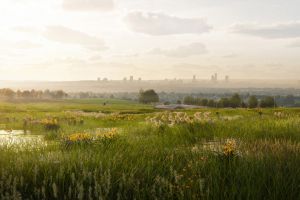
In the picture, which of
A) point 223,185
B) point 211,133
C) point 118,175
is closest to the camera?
point 223,185

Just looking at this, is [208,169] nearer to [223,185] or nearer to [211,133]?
[223,185]

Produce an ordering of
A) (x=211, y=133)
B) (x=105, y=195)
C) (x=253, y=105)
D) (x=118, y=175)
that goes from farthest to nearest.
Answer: (x=253, y=105)
(x=211, y=133)
(x=118, y=175)
(x=105, y=195)

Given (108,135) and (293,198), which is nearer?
(293,198)

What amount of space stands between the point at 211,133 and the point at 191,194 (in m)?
7.31

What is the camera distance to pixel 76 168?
269 inches

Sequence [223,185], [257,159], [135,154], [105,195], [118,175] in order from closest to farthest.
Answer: [105,195], [223,185], [118,175], [257,159], [135,154]

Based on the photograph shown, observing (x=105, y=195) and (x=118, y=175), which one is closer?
(x=105, y=195)

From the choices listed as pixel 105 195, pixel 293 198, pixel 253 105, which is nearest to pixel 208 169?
pixel 293 198

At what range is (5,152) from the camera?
27.5 ft

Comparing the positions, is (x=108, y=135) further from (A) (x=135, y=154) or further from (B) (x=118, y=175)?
(B) (x=118, y=175)

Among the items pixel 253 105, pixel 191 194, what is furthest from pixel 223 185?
pixel 253 105

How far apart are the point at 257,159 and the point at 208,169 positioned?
3.33ft

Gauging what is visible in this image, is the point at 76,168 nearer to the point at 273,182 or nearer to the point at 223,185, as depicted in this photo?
the point at 223,185

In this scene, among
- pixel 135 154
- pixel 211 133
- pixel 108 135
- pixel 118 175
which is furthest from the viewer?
pixel 211 133
